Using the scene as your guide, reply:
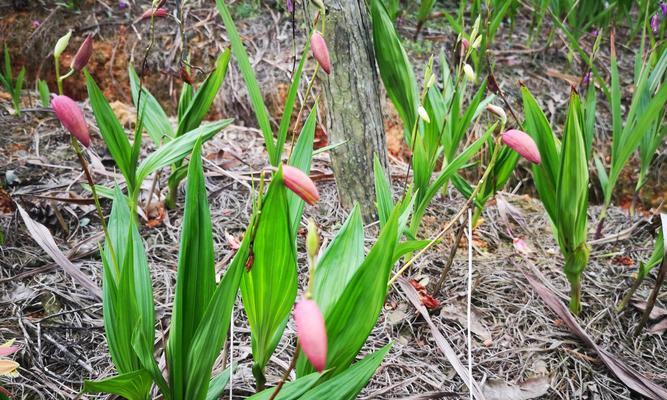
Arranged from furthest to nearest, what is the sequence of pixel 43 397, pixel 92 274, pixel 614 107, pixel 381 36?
pixel 614 107 → pixel 381 36 → pixel 92 274 → pixel 43 397

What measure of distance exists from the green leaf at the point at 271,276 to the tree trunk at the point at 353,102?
2.08ft

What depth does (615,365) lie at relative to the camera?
1085 mm

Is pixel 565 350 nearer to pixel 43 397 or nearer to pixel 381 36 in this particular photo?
pixel 381 36

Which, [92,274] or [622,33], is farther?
[622,33]

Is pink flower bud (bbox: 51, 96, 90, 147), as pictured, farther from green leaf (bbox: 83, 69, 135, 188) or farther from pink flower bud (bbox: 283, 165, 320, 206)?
green leaf (bbox: 83, 69, 135, 188)

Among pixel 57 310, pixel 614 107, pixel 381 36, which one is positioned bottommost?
pixel 57 310

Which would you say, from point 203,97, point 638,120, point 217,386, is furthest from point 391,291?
point 638,120

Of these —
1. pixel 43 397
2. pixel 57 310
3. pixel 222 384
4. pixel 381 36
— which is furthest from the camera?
pixel 381 36

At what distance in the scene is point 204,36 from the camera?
9.04 feet

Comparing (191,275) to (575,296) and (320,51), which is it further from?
(575,296)

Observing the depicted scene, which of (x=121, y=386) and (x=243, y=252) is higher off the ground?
(x=243, y=252)

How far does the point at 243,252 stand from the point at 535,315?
0.88 meters

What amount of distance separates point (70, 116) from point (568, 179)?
96cm

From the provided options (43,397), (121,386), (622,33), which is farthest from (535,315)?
(622,33)
